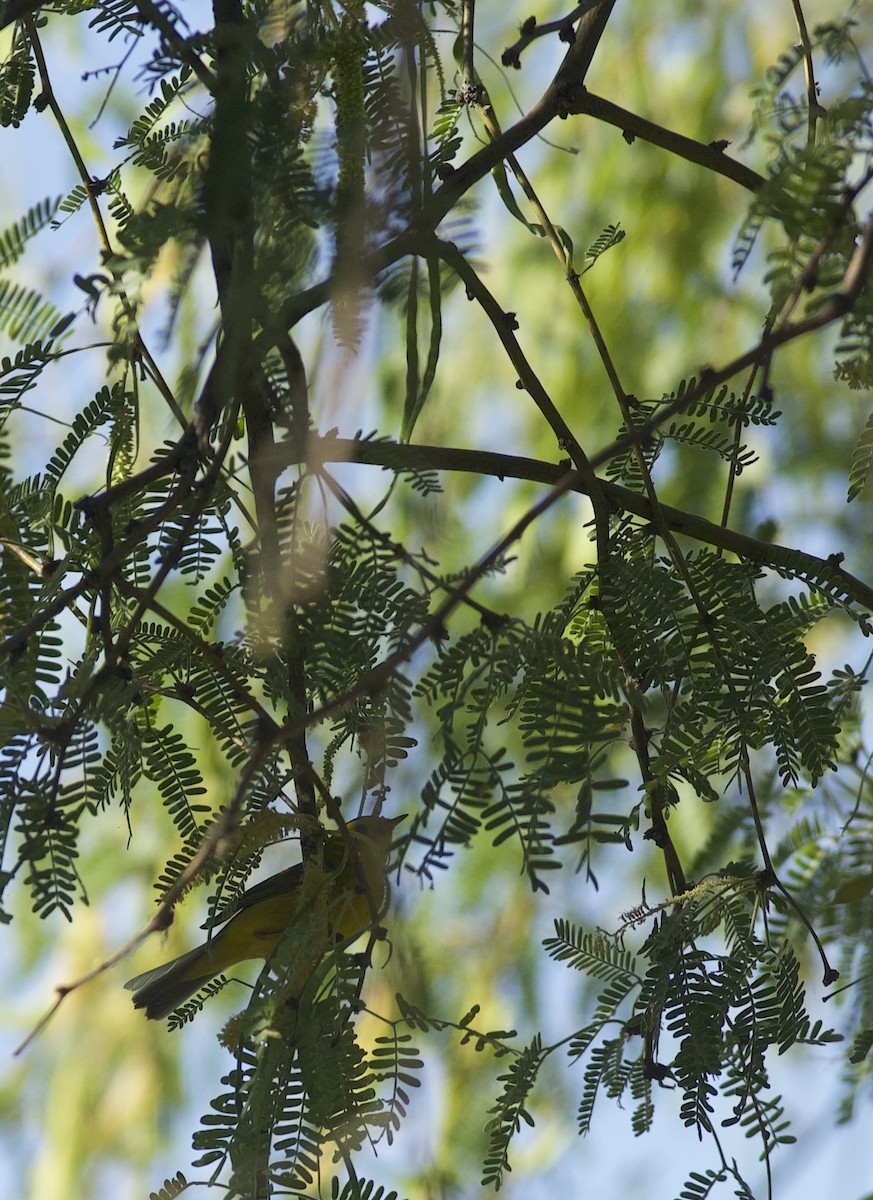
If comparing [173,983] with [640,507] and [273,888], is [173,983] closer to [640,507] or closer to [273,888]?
[273,888]

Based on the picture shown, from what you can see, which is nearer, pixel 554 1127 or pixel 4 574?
pixel 4 574

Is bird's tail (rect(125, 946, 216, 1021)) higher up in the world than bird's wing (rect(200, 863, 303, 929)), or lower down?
lower down

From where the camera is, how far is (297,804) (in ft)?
3.23

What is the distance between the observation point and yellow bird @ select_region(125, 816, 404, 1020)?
897 millimetres

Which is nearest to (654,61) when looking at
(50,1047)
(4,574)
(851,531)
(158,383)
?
Answer: (851,531)

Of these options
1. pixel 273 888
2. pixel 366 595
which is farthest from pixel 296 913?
pixel 273 888

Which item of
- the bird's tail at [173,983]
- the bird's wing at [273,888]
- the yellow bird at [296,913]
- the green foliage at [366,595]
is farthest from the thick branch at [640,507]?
the bird's tail at [173,983]

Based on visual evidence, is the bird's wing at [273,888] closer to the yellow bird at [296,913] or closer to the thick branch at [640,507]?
the yellow bird at [296,913]

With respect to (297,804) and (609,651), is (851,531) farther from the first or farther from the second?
(297,804)

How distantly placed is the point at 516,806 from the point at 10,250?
21.7 inches

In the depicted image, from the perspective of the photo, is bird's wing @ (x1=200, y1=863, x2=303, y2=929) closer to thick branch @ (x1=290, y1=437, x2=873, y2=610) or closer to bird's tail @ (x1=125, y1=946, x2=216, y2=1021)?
bird's tail @ (x1=125, y1=946, x2=216, y2=1021)

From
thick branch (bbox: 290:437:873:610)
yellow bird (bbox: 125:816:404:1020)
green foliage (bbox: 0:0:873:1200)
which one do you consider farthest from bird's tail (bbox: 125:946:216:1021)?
thick branch (bbox: 290:437:873:610)

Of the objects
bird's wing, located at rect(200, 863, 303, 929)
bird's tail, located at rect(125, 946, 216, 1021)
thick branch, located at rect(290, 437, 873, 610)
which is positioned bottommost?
bird's tail, located at rect(125, 946, 216, 1021)

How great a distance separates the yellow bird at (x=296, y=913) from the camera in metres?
0.90
